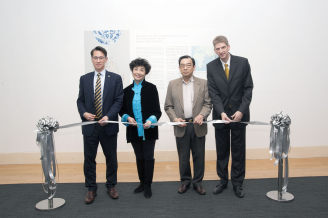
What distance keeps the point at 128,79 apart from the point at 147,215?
8.53 ft

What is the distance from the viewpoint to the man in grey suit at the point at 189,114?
118 inches

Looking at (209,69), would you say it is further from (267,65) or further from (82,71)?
(82,71)

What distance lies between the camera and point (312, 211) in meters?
2.51

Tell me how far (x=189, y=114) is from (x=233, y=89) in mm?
608

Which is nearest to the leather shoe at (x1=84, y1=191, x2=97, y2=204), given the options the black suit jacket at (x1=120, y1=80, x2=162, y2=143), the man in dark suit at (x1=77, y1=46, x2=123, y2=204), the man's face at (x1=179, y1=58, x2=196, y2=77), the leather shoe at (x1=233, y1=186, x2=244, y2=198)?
the man in dark suit at (x1=77, y1=46, x2=123, y2=204)

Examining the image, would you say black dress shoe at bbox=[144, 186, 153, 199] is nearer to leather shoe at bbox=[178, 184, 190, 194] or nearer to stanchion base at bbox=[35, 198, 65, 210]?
leather shoe at bbox=[178, 184, 190, 194]

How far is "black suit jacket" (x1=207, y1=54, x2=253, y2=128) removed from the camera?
2.92 meters

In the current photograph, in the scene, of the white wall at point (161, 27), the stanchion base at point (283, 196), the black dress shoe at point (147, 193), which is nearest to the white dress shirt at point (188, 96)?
the black dress shoe at point (147, 193)

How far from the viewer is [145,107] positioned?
2912 mm

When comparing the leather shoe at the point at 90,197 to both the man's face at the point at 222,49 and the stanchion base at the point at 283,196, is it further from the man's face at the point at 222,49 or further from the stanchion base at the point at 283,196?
the man's face at the point at 222,49

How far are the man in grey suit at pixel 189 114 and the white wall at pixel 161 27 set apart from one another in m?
1.55

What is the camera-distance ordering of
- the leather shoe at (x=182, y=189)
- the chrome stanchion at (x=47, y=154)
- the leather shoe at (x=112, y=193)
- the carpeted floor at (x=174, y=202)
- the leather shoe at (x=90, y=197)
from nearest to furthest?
the carpeted floor at (x=174, y=202), the chrome stanchion at (x=47, y=154), the leather shoe at (x=90, y=197), the leather shoe at (x=112, y=193), the leather shoe at (x=182, y=189)

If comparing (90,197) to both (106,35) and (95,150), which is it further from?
(106,35)

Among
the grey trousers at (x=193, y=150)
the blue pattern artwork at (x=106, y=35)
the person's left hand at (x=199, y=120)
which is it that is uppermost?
the blue pattern artwork at (x=106, y=35)
